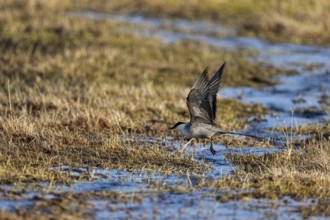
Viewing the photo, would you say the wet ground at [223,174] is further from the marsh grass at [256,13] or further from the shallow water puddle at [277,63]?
the marsh grass at [256,13]

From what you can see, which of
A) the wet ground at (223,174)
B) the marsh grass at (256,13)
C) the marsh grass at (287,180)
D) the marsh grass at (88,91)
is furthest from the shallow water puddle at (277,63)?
the marsh grass at (287,180)

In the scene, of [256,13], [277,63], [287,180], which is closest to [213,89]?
[287,180]

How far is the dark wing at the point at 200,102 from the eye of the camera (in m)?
10.3

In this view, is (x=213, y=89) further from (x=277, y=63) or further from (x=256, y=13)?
(x=256, y=13)

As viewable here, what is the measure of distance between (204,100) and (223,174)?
1357mm

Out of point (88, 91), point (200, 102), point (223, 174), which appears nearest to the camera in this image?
point (223, 174)

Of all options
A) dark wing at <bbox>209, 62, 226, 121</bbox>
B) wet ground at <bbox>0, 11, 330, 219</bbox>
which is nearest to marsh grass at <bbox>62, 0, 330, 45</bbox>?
wet ground at <bbox>0, 11, 330, 219</bbox>

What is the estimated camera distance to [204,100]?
34.4ft

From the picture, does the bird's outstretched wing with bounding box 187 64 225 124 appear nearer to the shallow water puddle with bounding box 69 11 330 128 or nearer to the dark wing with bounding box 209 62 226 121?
the dark wing with bounding box 209 62 226 121

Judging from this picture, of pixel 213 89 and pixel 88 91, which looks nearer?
pixel 213 89

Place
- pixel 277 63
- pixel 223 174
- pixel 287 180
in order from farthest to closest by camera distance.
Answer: pixel 277 63 < pixel 223 174 < pixel 287 180

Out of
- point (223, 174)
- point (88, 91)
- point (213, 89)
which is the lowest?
point (223, 174)

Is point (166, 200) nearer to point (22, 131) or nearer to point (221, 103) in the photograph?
point (22, 131)

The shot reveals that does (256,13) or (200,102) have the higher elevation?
(256,13)
